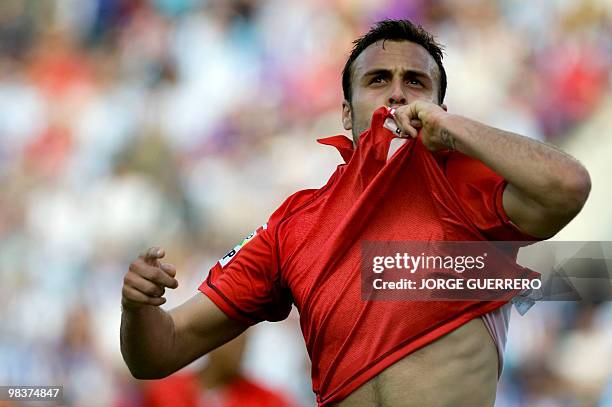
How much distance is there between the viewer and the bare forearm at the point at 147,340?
195cm

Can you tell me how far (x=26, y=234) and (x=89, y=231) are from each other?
1.04 ft

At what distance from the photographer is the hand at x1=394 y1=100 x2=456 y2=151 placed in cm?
176

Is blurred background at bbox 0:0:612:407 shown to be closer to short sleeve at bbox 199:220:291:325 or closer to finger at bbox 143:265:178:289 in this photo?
short sleeve at bbox 199:220:291:325

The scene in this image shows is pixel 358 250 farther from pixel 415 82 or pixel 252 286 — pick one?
pixel 415 82

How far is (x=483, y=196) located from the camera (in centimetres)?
178

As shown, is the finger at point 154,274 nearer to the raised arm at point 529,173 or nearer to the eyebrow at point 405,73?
the raised arm at point 529,173

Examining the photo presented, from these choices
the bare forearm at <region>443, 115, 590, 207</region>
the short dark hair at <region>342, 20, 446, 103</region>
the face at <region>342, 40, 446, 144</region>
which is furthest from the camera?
the short dark hair at <region>342, 20, 446, 103</region>

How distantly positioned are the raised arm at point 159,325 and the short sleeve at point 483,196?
0.62 m

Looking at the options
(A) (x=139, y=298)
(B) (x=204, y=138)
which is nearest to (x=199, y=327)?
(A) (x=139, y=298)

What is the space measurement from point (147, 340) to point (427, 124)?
79cm

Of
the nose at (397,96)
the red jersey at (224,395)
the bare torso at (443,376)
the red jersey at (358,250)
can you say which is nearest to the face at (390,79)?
the nose at (397,96)

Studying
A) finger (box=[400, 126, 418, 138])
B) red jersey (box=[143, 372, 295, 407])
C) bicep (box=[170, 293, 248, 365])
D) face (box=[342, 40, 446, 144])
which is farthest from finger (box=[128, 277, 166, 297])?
red jersey (box=[143, 372, 295, 407])

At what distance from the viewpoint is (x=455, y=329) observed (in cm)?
177

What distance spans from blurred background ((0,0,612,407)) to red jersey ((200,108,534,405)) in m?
1.44
